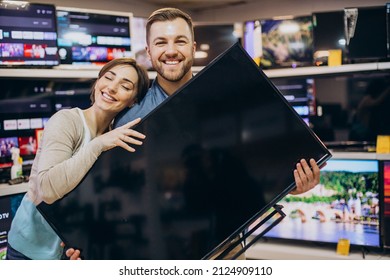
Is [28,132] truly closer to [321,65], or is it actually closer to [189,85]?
[189,85]

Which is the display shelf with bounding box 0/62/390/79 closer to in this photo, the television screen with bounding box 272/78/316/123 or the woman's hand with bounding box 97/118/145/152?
the television screen with bounding box 272/78/316/123

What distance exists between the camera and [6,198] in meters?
1.72

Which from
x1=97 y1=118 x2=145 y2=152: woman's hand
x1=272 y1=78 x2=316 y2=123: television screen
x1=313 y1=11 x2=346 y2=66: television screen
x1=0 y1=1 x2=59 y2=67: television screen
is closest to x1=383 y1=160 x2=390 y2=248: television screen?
x1=272 y1=78 x2=316 y2=123: television screen

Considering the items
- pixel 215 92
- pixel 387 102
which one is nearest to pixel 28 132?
pixel 215 92

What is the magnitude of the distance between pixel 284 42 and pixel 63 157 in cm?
131

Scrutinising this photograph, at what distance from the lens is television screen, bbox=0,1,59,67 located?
169 cm

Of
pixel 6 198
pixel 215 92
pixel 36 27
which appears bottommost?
pixel 6 198

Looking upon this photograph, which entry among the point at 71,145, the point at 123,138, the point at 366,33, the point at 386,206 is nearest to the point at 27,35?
the point at 71,145

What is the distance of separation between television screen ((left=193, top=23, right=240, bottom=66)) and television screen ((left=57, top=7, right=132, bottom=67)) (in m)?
0.49

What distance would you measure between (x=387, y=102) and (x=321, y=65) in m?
0.33

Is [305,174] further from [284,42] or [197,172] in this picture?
[284,42]

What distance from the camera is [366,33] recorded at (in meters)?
2.04

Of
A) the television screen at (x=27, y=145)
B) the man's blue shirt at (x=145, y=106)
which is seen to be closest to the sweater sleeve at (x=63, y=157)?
the man's blue shirt at (x=145, y=106)
